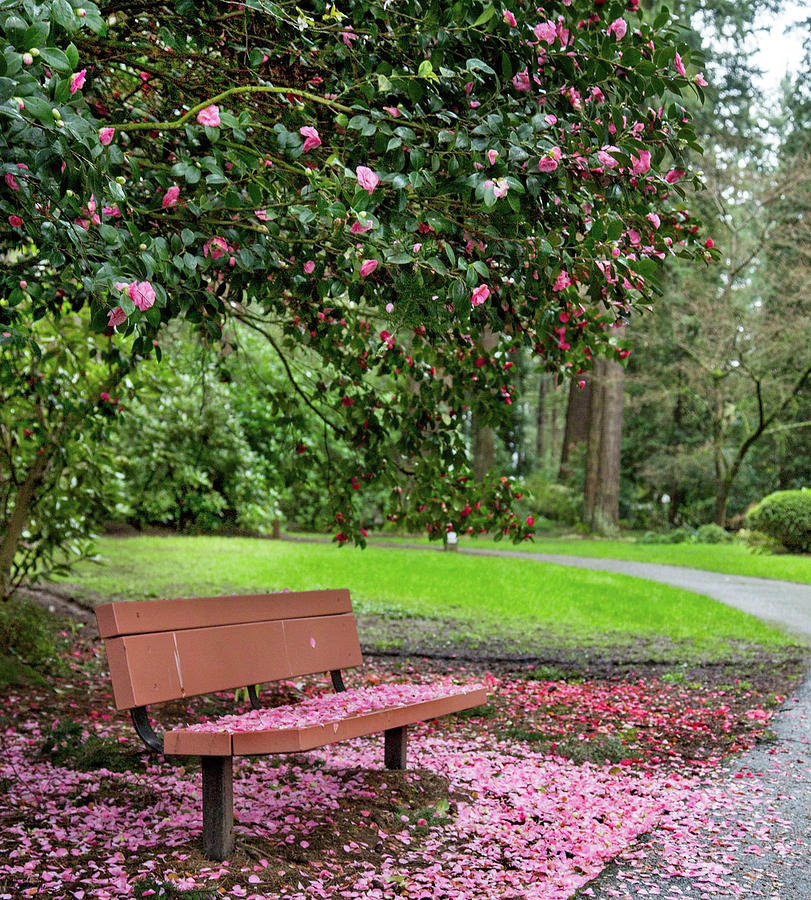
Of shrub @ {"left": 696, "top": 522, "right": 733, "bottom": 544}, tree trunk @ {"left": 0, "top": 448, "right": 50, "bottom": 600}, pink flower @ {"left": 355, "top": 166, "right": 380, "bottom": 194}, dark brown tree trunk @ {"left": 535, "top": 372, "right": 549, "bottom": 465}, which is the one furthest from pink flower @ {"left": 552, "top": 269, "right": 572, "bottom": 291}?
dark brown tree trunk @ {"left": 535, "top": 372, "right": 549, "bottom": 465}

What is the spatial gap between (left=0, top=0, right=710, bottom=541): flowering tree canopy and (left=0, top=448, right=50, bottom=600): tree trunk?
254 cm

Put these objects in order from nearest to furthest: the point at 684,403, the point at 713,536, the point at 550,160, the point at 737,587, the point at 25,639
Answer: the point at 550,160 → the point at 25,639 → the point at 737,587 → the point at 713,536 → the point at 684,403

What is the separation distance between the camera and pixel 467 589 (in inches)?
448

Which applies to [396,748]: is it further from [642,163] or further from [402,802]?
[642,163]

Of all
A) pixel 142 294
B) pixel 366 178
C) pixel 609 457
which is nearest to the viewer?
pixel 142 294

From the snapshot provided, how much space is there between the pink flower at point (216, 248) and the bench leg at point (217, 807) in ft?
5.67

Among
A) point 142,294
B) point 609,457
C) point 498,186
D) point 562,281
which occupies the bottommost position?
point 609,457

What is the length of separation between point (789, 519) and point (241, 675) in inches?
604

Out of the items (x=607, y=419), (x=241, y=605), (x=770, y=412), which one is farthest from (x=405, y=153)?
(x=770, y=412)

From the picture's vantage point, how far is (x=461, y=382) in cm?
521

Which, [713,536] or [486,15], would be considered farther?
[713,536]

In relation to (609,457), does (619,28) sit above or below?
above

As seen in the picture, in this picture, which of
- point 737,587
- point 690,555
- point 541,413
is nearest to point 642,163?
point 737,587

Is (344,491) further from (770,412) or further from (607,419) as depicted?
(770,412)
